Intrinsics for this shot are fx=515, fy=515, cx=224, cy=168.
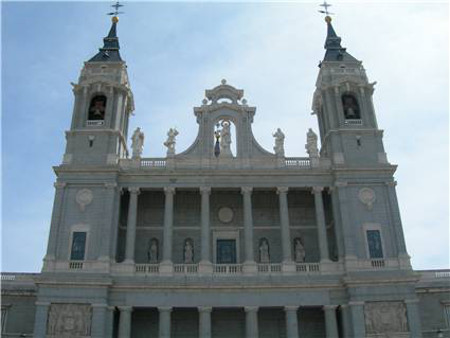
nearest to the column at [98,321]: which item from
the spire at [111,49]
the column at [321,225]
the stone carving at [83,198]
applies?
the stone carving at [83,198]

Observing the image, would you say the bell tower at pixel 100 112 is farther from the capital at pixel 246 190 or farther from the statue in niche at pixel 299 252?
the statue in niche at pixel 299 252

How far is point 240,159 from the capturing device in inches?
1396

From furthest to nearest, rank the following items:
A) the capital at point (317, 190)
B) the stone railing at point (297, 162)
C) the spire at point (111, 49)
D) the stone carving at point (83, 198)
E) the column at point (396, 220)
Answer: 1. the spire at point (111, 49)
2. the stone railing at point (297, 162)
3. the capital at point (317, 190)
4. the stone carving at point (83, 198)
5. the column at point (396, 220)

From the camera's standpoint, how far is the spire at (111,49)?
39719 mm

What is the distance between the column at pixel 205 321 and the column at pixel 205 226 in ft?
9.45

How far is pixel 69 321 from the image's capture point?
29781mm

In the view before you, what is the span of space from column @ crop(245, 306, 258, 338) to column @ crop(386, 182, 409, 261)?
9753mm

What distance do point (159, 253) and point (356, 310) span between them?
518 inches

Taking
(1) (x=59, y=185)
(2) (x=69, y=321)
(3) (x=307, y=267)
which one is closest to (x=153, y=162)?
(1) (x=59, y=185)

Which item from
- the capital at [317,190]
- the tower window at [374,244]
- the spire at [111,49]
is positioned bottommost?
the tower window at [374,244]

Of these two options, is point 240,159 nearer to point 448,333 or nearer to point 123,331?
point 123,331

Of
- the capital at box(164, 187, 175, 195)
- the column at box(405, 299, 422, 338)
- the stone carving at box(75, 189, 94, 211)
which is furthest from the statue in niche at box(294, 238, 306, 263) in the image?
the stone carving at box(75, 189, 94, 211)

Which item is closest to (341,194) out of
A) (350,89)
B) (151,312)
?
(350,89)

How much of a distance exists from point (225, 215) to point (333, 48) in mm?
16882
